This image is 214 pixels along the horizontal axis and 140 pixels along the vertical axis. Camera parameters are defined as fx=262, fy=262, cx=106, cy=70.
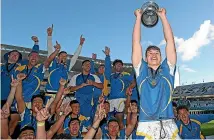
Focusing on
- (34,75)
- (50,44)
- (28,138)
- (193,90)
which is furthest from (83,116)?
(193,90)

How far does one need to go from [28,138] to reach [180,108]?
11.3 feet

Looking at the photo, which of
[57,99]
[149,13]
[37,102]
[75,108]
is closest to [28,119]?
[37,102]

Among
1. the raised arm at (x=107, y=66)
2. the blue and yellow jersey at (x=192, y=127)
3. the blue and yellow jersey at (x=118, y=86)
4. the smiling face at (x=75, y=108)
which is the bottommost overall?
the blue and yellow jersey at (x=192, y=127)

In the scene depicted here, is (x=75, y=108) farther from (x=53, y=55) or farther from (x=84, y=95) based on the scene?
(x=53, y=55)

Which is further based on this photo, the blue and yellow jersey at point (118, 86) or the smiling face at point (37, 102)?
the blue and yellow jersey at point (118, 86)

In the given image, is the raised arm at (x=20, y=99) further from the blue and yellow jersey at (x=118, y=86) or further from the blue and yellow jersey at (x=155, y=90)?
the blue and yellow jersey at (x=155, y=90)

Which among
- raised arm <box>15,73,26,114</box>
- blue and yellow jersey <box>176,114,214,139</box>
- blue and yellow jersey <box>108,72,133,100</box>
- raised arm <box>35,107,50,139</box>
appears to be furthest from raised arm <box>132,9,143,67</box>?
blue and yellow jersey <box>108,72,133,100</box>

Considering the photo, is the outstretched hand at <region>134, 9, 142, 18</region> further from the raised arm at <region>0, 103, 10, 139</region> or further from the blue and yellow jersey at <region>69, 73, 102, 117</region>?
the blue and yellow jersey at <region>69, 73, 102, 117</region>

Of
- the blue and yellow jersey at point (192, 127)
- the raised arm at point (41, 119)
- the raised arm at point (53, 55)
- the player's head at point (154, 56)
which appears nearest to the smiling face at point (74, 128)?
the raised arm at point (41, 119)

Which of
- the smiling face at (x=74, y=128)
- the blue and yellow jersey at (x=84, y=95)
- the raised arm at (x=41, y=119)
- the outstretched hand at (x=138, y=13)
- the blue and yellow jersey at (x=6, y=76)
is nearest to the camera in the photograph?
the raised arm at (x=41, y=119)

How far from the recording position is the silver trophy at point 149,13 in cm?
381

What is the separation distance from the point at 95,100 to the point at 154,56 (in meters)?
4.86

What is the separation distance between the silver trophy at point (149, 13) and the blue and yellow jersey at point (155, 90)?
0.70 m

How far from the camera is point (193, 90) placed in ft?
152
